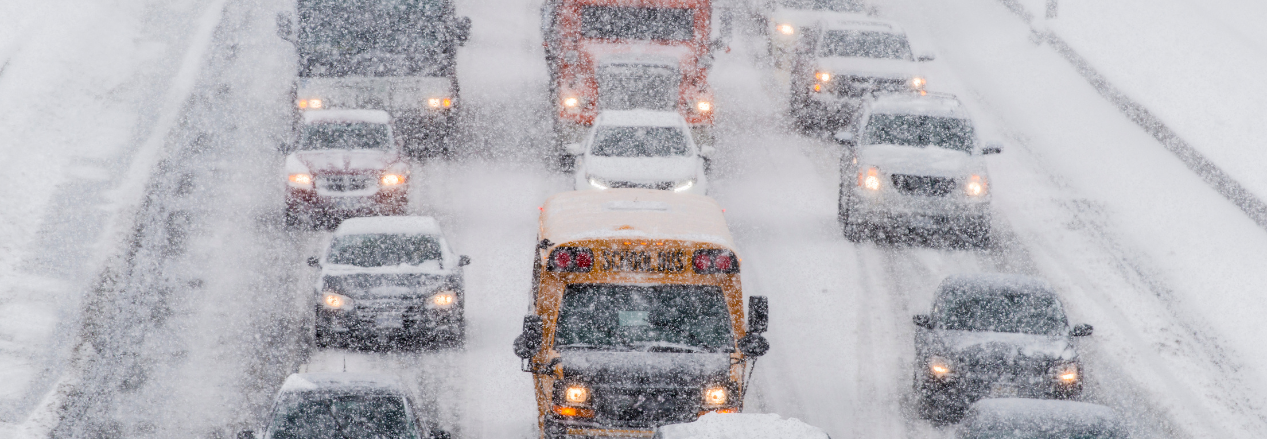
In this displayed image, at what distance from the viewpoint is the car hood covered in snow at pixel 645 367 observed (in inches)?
469

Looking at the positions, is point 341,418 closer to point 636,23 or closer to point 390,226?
point 390,226

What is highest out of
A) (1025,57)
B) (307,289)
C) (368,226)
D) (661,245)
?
(661,245)

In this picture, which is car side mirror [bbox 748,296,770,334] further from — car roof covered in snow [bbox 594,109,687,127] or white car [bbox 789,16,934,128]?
white car [bbox 789,16,934,128]

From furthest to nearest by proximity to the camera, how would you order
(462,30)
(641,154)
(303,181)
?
(462,30) → (641,154) → (303,181)

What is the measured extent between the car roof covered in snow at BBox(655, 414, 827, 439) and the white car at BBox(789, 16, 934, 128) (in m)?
13.4

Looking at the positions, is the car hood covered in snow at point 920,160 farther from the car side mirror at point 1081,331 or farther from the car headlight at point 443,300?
the car headlight at point 443,300

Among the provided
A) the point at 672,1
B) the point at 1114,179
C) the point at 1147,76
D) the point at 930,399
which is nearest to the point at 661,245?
the point at 930,399

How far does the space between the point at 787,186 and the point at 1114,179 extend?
5093mm

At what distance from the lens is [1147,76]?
87.5ft

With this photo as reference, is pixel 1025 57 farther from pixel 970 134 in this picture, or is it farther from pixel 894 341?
pixel 894 341

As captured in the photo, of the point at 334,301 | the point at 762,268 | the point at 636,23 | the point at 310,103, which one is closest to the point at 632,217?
the point at 334,301

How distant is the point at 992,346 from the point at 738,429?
200 inches

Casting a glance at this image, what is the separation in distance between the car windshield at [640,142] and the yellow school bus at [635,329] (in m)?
7.48

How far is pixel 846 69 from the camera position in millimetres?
23984
